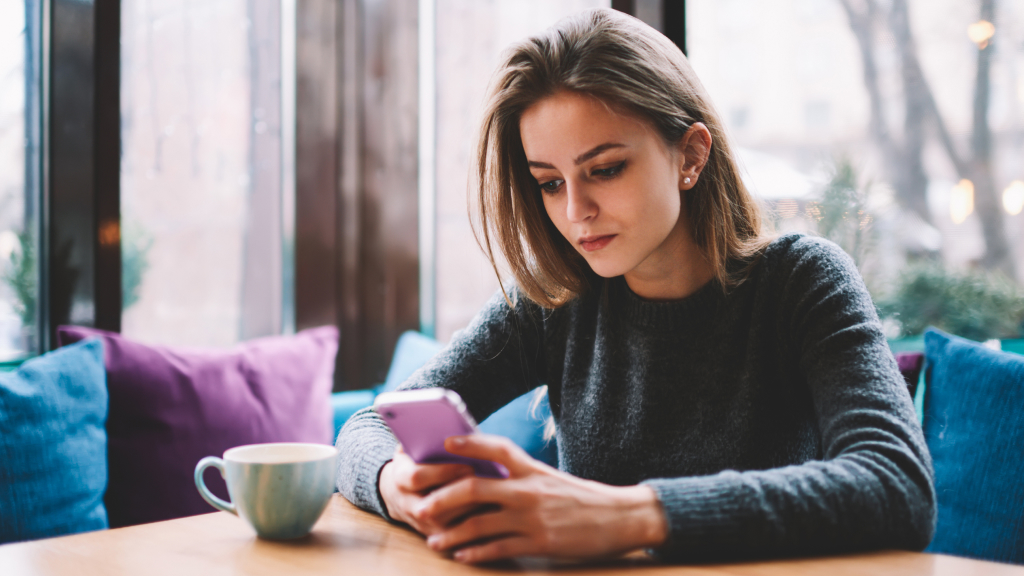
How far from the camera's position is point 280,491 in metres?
0.71

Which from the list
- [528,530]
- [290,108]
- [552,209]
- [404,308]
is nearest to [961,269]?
[552,209]

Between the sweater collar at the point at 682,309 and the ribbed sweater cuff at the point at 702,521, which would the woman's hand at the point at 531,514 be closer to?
the ribbed sweater cuff at the point at 702,521

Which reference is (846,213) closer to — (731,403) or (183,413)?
(731,403)

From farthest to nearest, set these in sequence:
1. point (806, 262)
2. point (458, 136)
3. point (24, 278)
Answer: point (458, 136) → point (24, 278) → point (806, 262)

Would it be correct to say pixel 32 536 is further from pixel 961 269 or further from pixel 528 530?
pixel 961 269

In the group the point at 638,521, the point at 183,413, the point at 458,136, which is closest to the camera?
the point at 638,521

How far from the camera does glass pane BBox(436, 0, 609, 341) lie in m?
2.28

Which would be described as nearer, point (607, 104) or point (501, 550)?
point (501, 550)

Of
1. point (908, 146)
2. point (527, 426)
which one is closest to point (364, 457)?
point (527, 426)

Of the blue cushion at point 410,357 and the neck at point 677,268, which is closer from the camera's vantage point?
the neck at point 677,268

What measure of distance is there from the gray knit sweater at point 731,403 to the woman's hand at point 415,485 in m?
0.06

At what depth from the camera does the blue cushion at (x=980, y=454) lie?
1.04m

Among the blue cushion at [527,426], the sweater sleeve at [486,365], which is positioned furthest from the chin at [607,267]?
the blue cushion at [527,426]

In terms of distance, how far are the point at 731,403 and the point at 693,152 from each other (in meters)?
0.37
